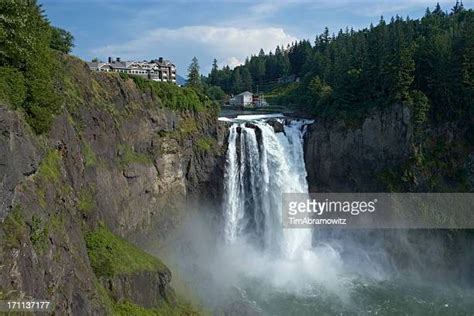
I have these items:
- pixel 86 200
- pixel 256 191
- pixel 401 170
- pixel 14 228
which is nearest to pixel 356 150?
pixel 401 170

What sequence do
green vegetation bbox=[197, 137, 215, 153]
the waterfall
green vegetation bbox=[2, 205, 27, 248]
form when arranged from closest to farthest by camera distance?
green vegetation bbox=[2, 205, 27, 248]
green vegetation bbox=[197, 137, 215, 153]
the waterfall

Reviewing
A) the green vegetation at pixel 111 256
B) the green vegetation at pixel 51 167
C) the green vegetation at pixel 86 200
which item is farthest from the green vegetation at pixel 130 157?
the green vegetation at pixel 51 167

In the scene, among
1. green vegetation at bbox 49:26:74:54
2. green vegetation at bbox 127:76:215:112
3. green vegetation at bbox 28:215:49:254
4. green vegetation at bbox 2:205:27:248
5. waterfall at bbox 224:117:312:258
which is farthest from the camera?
waterfall at bbox 224:117:312:258

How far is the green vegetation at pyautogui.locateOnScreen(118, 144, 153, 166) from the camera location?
97.3 ft

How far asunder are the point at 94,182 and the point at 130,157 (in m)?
5.99

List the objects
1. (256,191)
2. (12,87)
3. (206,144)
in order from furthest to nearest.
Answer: (256,191)
(206,144)
(12,87)

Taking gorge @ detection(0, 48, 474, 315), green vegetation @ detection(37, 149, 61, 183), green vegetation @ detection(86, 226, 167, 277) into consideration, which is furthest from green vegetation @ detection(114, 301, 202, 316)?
green vegetation @ detection(37, 149, 61, 183)

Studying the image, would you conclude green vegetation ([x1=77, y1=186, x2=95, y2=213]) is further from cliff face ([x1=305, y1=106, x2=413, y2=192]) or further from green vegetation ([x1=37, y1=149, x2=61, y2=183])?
cliff face ([x1=305, y1=106, x2=413, y2=192])

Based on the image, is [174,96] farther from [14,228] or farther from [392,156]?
[14,228]

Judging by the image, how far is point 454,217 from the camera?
125 ft

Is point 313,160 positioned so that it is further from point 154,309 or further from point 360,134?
point 154,309

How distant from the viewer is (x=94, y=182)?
24.8m

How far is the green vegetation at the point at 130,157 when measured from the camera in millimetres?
29656

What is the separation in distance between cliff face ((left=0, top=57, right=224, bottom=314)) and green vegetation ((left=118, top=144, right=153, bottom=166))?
0.09m
